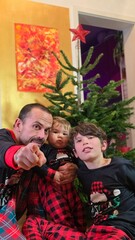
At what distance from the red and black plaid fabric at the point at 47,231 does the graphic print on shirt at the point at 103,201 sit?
0.49ft

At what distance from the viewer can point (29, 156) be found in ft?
3.99

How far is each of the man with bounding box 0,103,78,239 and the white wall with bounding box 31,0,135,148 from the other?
3.97 feet

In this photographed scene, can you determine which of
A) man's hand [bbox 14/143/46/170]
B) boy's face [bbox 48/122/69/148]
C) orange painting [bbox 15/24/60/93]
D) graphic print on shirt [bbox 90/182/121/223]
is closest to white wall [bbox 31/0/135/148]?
orange painting [bbox 15/24/60/93]

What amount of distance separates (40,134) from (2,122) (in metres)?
0.83

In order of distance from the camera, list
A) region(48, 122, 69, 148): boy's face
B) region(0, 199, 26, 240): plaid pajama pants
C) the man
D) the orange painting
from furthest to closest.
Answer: the orange painting < region(48, 122, 69, 148): boy's face < region(0, 199, 26, 240): plaid pajama pants < the man

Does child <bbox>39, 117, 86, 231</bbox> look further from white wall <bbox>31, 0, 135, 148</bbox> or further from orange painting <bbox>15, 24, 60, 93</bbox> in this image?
white wall <bbox>31, 0, 135, 148</bbox>

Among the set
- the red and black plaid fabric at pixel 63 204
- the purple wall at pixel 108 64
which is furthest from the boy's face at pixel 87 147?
the purple wall at pixel 108 64

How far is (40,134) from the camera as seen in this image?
1.83 m

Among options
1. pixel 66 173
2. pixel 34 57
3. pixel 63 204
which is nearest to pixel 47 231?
pixel 63 204

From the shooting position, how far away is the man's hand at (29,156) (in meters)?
1.21

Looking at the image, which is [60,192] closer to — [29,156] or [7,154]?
[7,154]

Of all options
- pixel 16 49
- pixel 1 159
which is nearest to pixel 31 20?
pixel 16 49

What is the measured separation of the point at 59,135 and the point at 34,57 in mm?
986

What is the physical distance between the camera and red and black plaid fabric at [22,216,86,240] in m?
1.64
